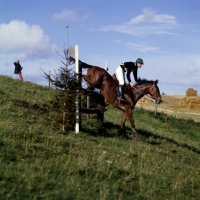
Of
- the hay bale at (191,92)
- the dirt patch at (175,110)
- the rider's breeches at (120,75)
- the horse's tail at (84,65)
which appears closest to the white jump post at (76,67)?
the horse's tail at (84,65)

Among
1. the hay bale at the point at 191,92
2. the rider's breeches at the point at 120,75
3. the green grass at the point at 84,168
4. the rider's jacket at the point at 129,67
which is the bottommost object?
the green grass at the point at 84,168

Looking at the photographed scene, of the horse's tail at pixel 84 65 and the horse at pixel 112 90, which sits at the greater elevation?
the horse's tail at pixel 84 65

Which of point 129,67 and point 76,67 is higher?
point 129,67

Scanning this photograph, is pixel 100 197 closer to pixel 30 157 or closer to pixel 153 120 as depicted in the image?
pixel 30 157

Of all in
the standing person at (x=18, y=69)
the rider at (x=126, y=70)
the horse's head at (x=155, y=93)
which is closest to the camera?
the rider at (x=126, y=70)

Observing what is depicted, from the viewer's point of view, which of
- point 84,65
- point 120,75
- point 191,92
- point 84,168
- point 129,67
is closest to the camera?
point 84,168

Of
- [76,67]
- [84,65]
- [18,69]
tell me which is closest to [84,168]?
[76,67]

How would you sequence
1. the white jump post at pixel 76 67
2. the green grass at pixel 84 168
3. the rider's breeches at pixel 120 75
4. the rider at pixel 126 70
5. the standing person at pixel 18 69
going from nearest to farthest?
the green grass at pixel 84 168, the white jump post at pixel 76 67, the rider at pixel 126 70, the rider's breeches at pixel 120 75, the standing person at pixel 18 69

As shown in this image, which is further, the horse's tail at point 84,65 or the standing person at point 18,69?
the standing person at point 18,69

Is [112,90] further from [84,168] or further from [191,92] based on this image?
[191,92]

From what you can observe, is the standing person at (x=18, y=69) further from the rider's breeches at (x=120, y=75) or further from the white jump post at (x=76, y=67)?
the white jump post at (x=76, y=67)

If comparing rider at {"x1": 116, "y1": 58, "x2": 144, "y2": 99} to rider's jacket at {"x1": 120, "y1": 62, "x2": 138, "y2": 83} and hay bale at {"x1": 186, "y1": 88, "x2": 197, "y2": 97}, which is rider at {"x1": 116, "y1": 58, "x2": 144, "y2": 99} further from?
hay bale at {"x1": 186, "y1": 88, "x2": 197, "y2": 97}

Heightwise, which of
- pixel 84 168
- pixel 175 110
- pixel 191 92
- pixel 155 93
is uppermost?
pixel 191 92

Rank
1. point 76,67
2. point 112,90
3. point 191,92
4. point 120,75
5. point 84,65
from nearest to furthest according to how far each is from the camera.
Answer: point 76,67
point 84,65
point 120,75
point 112,90
point 191,92
